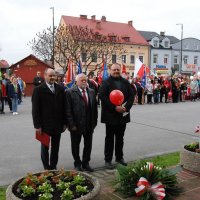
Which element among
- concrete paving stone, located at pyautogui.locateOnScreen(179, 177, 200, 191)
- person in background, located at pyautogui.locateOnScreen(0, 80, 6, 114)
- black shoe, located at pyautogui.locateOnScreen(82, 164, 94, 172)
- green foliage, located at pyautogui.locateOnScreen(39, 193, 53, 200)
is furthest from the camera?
person in background, located at pyautogui.locateOnScreen(0, 80, 6, 114)

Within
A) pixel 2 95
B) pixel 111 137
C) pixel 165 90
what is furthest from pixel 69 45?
pixel 111 137

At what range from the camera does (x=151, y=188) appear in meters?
4.19

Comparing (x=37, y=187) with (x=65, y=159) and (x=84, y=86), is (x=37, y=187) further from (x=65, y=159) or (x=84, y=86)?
(x=65, y=159)

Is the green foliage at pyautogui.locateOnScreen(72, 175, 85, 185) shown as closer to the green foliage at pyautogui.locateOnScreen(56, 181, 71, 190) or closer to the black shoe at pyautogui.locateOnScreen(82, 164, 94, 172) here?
the green foliage at pyautogui.locateOnScreen(56, 181, 71, 190)

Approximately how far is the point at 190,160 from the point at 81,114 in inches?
81.7

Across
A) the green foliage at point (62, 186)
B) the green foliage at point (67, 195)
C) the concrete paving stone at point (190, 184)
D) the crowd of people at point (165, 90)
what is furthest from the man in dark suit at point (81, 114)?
the crowd of people at point (165, 90)

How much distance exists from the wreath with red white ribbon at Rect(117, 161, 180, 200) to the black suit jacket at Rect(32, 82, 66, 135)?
1494 millimetres

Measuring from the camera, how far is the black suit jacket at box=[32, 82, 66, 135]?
5.42 m

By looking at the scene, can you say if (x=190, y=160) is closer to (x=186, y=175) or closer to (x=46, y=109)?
(x=186, y=175)

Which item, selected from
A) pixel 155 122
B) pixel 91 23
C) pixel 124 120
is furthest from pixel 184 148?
pixel 91 23

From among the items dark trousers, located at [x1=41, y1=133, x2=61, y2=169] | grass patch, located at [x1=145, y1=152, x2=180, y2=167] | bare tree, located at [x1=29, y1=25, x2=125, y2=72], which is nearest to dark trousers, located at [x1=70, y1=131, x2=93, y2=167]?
dark trousers, located at [x1=41, y1=133, x2=61, y2=169]

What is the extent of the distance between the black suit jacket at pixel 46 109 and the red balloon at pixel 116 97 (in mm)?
977

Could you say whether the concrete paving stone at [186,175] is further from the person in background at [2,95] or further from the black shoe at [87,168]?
the person in background at [2,95]

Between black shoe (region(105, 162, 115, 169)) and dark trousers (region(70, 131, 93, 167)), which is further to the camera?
black shoe (region(105, 162, 115, 169))
